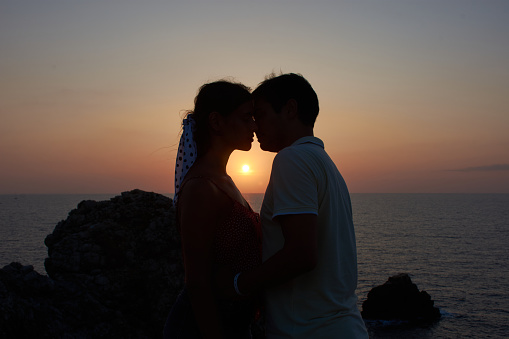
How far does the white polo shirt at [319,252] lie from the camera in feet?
7.64

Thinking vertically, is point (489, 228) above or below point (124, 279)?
below

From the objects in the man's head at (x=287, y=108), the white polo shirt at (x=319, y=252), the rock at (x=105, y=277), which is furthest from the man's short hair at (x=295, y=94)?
the rock at (x=105, y=277)

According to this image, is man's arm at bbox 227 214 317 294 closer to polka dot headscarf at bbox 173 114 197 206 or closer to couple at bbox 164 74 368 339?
couple at bbox 164 74 368 339

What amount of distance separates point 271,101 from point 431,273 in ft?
206

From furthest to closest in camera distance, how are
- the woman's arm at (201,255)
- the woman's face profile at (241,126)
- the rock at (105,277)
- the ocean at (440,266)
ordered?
the ocean at (440,266) → the rock at (105,277) → the woman's face profile at (241,126) → the woman's arm at (201,255)

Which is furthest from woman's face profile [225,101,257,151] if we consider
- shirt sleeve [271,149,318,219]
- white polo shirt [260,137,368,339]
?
shirt sleeve [271,149,318,219]

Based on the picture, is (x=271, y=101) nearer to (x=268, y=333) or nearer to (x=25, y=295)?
(x=268, y=333)

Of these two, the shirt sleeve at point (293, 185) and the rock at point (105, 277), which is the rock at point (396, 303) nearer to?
the rock at point (105, 277)

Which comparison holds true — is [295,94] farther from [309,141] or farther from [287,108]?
[309,141]

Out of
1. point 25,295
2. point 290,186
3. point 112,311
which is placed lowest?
point 112,311

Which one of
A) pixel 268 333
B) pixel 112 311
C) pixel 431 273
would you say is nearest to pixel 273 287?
pixel 268 333

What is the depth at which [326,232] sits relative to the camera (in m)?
2.50

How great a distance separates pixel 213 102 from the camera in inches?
120

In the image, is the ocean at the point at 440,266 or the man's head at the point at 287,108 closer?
the man's head at the point at 287,108
